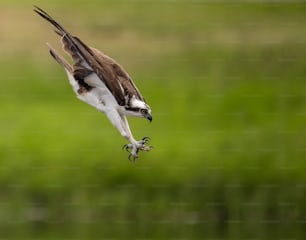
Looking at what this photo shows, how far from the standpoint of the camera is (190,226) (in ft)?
19.9

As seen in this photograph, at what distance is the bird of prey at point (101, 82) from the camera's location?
5211 mm

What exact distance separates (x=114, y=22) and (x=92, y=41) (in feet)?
0.51

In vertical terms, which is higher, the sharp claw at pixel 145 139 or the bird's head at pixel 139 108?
the bird's head at pixel 139 108

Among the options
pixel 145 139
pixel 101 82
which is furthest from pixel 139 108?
pixel 145 139

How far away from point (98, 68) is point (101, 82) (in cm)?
6

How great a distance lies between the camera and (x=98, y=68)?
5.24m

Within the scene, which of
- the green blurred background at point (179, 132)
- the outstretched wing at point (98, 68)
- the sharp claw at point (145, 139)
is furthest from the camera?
the green blurred background at point (179, 132)

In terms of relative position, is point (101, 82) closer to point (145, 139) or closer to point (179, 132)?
point (145, 139)

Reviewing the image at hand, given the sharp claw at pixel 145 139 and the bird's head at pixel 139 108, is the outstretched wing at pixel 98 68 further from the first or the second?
the sharp claw at pixel 145 139

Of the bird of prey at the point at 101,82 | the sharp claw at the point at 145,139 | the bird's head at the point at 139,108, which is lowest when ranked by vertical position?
the sharp claw at the point at 145,139

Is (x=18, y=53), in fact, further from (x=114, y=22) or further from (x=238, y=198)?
(x=238, y=198)

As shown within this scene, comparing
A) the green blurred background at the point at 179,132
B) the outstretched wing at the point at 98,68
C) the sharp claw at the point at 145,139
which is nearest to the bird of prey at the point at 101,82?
the outstretched wing at the point at 98,68

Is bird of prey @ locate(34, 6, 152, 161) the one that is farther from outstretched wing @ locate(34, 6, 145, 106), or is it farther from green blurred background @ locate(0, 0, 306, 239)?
green blurred background @ locate(0, 0, 306, 239)

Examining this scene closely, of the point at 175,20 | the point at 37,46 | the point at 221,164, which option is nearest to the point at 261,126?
the point at 221,164
